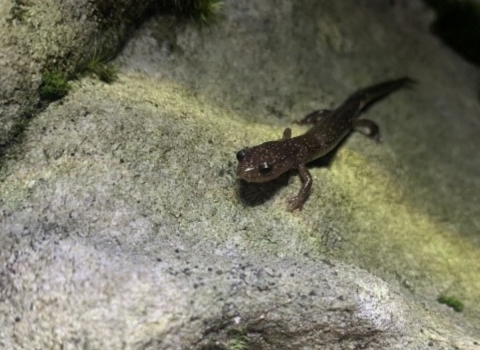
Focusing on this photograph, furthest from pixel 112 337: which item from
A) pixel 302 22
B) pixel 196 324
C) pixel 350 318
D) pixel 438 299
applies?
pixel 302 22

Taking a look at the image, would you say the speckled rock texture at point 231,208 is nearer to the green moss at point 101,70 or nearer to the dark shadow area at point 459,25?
the green moss at point 101,70

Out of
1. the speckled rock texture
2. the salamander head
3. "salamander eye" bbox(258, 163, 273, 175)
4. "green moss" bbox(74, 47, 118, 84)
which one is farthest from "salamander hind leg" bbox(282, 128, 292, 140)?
"green moss" bbox(74, 47, 118, 84)

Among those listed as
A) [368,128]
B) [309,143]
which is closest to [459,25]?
[368,128]

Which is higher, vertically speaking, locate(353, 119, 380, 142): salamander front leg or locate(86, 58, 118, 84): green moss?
locate(86, 58, 118, 84): green moss

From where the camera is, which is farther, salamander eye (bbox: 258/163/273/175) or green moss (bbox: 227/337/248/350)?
salamander eye (bbox: 258/163/273/175)

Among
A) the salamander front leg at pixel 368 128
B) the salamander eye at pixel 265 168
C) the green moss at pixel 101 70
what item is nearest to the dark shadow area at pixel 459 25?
the salamander front leg at pixel 368 128

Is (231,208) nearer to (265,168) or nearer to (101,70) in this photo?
(265,168)

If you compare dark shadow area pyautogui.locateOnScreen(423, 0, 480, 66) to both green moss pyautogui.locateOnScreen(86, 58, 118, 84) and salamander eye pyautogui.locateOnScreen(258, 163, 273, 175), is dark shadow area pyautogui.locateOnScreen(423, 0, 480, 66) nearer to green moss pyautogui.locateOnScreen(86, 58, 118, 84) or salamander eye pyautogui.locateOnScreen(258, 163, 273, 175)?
salamander eye pyautogui.locateOnScreen(258, 163, 273, 175)

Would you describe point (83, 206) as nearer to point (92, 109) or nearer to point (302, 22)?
point (92, 109)
